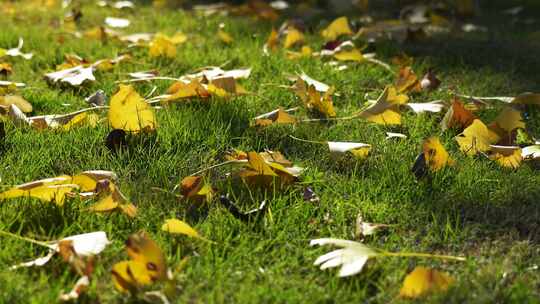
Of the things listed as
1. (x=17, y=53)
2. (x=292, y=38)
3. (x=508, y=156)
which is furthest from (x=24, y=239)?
(x=292, y=38)

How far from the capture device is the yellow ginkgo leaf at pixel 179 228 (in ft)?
5.19

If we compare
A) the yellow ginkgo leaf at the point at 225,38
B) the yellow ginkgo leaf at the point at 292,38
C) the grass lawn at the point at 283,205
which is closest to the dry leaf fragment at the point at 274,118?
the grass lawn at the point at 283,205

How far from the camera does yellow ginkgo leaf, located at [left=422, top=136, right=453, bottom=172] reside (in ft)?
6.25

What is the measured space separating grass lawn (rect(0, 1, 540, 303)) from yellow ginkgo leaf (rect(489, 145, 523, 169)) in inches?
0.9

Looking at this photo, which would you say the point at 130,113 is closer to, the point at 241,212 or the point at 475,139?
the point at 241,212

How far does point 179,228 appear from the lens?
159 cm

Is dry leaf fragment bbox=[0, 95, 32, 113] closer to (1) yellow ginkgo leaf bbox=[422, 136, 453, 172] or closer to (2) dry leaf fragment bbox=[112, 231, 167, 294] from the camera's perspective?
(2) dry leaf fragment bbox=[112, 231, 167, 294]

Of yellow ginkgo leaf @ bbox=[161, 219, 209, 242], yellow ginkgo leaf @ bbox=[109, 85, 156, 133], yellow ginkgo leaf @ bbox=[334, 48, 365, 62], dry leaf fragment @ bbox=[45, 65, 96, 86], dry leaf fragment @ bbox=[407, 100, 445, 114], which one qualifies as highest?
yellow ginkgo leaf @ bbox=[109, 85, 156, 133]

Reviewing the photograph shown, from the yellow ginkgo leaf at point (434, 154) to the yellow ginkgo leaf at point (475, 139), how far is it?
17cm

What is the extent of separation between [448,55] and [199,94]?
1.31 meters

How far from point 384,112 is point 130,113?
765 millimetres

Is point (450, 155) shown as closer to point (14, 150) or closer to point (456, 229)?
point (456, 229)

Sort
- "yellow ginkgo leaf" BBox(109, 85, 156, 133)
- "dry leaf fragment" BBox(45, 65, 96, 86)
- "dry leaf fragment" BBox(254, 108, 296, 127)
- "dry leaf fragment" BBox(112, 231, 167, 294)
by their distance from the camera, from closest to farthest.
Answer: "dry leaf fragment" BBox(112, 231, 167, 294) < "yellow ginkgo leaf" BBox(109, 85, 156, 133) < "dry leaf fragment" BBox(254, 108, 296, 127) < "dry leaf fragment" BBox(45, 65, 96, 86)

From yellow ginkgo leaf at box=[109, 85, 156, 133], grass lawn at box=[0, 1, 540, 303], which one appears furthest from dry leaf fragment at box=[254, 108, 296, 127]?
yellow ginkgo leaf at box=[109, 85, 156, 133]
